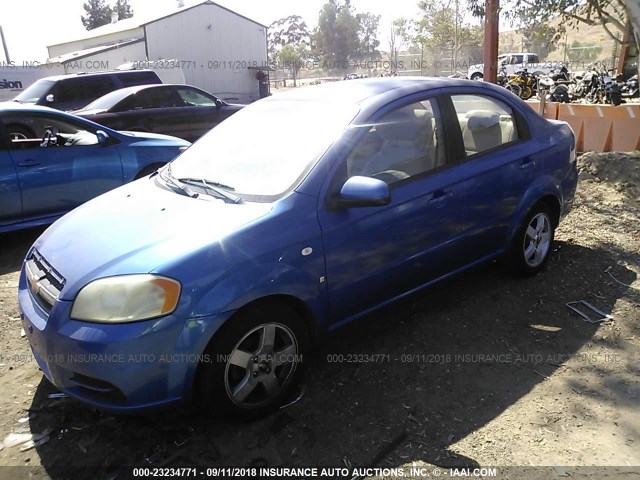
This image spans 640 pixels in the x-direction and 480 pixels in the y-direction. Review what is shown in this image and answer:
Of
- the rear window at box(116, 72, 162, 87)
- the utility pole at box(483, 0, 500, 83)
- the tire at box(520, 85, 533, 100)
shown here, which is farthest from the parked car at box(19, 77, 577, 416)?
the tire at box(520, 85, 533, 100)

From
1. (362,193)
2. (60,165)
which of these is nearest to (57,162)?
(60,165)

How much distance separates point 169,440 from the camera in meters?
2.68

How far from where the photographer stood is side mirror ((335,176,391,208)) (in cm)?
283

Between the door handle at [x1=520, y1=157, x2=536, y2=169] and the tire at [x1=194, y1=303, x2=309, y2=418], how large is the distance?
89.8 inches

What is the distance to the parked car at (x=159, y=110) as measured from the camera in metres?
9.47

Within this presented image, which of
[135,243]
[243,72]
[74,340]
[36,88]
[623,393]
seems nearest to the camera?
[74,340]

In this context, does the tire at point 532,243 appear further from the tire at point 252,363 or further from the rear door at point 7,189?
the rear door at point 7,189

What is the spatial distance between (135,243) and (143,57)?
1129 inches

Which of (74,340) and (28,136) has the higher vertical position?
(28,136)

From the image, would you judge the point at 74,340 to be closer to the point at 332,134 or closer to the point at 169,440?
the point at 169,440

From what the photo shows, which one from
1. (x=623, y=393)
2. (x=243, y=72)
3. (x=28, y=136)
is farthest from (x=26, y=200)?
(x=243, y=72)

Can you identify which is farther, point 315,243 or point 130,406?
point 315,243

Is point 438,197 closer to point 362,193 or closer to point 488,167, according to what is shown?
point 488,167

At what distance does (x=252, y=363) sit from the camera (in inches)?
106
